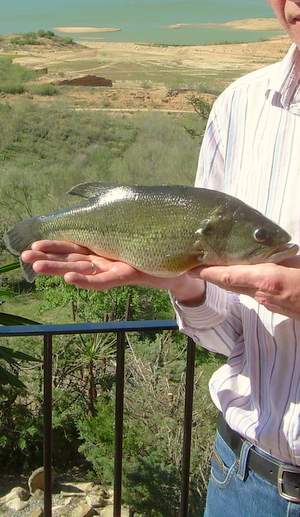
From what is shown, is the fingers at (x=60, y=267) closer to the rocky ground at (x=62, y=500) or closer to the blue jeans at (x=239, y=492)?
the blue jeans at (x=239, y=492)

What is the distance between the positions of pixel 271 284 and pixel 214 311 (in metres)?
0.25

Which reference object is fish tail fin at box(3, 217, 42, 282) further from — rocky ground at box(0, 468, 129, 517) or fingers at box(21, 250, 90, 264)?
rocky ground at box(0, 468, 129, 517)

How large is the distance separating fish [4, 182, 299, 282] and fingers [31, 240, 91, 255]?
0.02m

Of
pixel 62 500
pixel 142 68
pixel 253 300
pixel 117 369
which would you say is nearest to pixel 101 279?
pixel 253 300

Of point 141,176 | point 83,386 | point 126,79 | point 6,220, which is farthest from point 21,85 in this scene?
point 83,386

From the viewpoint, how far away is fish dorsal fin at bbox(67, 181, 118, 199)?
1.46 meters

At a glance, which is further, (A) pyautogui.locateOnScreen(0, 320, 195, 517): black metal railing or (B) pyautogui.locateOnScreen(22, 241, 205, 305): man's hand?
(A) pyautogui.locateOnScreen(0, 320, 195, 517): black metal railing

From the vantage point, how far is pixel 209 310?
1.25 meters

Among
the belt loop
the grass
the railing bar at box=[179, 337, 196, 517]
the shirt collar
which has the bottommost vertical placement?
the grass

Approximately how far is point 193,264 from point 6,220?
34.1 ft

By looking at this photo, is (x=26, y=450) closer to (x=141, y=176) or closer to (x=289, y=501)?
(x=289, y=501)

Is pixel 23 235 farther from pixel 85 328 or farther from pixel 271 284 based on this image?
pixel 271 284

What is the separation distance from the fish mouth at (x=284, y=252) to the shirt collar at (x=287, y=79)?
0.78 feet

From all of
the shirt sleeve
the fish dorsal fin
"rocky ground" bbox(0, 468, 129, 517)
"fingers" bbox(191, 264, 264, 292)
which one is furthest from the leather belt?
"rocky ground" bbox(0, 468, 129, 517)
